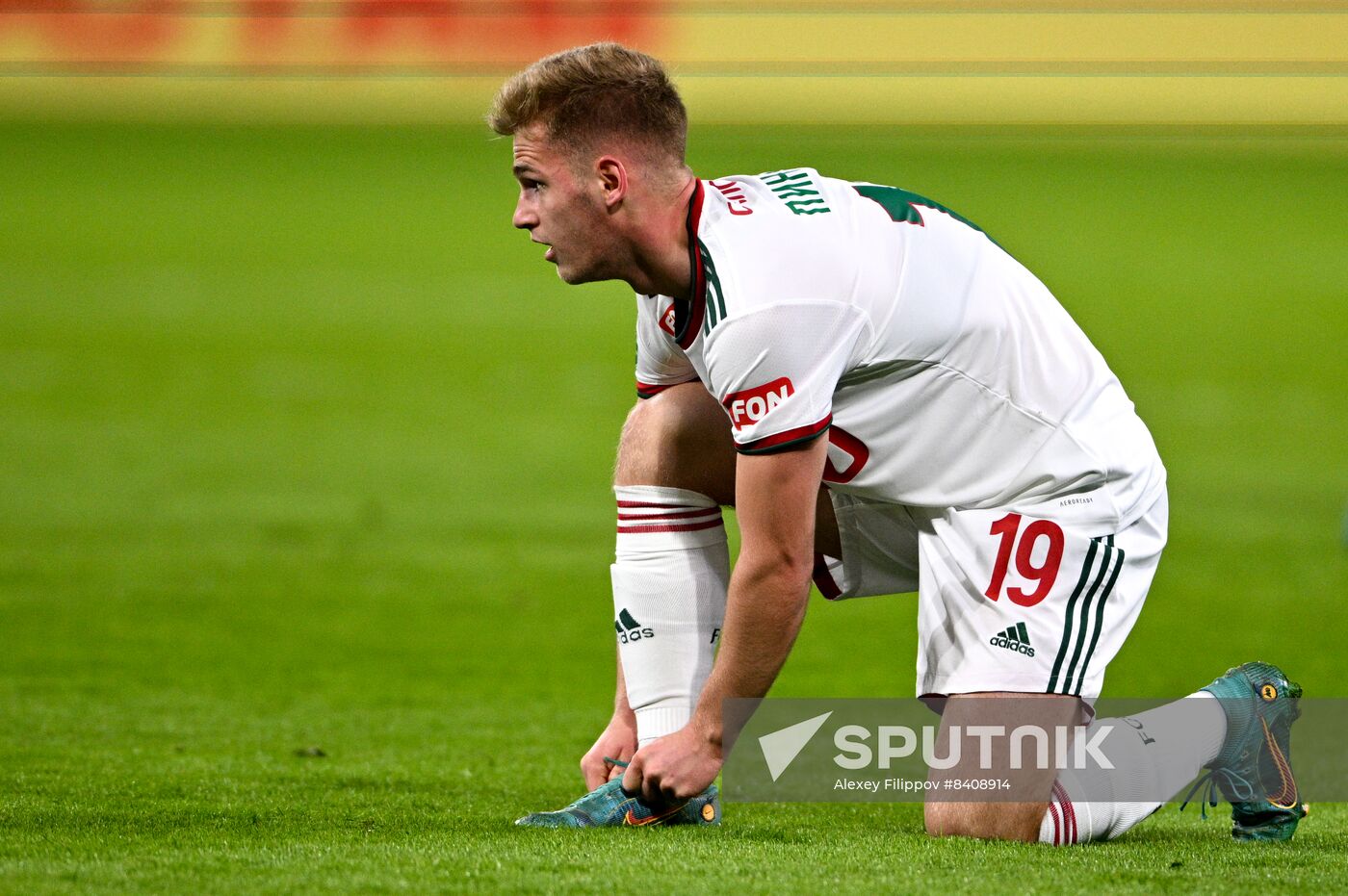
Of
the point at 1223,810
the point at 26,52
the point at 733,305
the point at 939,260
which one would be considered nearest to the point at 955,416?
the point at 939,260

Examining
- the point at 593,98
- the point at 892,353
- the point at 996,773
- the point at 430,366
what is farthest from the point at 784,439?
the point at 430,366

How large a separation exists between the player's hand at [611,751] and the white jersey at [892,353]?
0.55 meters

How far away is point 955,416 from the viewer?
2.88 metres

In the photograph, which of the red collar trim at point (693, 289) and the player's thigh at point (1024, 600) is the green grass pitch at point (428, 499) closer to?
the player's thigh at point (1024, 600)

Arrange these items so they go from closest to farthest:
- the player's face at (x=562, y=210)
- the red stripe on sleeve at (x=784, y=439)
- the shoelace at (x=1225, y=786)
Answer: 1. the red stripe on sleeve at (x=784, y=439)
2. the player's face at (x=562, y=210)
3. the shoelace at (x=1225, y=786)

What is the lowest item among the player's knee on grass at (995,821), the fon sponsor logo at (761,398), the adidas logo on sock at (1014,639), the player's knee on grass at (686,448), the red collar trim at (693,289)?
the player's knee on grass at (995,821)

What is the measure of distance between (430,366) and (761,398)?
861 centimetres

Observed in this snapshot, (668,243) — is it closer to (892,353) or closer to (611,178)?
(611,178)

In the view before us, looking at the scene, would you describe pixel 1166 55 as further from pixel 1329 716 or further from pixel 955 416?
pixel 955 416

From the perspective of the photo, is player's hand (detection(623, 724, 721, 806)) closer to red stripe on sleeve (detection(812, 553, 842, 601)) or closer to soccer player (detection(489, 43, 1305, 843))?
soccer player (detection(489, 43, 1305, 843))

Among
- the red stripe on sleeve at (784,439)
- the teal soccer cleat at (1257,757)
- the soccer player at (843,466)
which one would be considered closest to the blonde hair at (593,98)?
the soccer player at (843,466)

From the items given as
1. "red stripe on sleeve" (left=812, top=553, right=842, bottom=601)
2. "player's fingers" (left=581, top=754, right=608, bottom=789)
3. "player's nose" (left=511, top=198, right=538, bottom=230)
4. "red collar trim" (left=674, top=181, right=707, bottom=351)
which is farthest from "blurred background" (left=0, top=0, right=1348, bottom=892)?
"player's nose" (left=511, top=198, right=538, bottom=230)

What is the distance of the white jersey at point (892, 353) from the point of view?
2.55 meters

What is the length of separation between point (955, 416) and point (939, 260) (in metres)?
0.26
